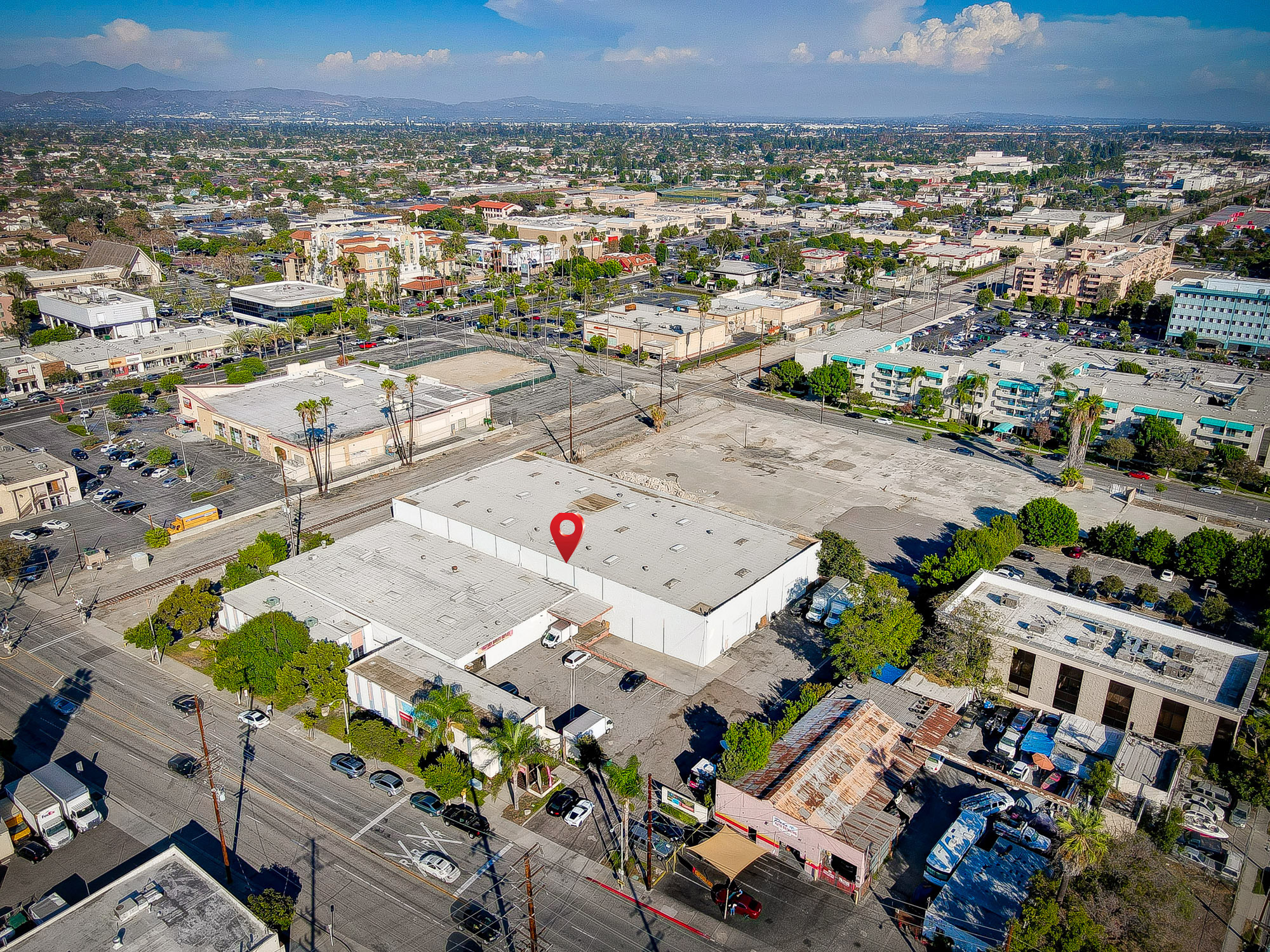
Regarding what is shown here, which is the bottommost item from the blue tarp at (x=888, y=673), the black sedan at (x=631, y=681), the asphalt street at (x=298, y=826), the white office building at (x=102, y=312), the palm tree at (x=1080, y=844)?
the asphalt street at (x=298, y=826)

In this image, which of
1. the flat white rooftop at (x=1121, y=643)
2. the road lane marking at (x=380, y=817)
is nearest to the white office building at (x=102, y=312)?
the road lane marking at (x=380, y=817)

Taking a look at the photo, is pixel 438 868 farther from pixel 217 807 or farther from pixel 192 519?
pixel 192 519

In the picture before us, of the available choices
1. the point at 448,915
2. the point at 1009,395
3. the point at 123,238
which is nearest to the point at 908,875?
the point at 448,915

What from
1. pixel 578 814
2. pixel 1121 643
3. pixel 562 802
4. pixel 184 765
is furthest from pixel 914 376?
pixel 184 765

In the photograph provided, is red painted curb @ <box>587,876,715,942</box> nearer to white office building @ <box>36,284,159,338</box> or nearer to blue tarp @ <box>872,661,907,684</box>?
blue tarp @ <box>872,661,907,684</box>

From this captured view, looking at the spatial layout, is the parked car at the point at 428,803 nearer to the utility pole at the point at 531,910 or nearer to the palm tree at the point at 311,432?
the utility pole at the point at 531,910

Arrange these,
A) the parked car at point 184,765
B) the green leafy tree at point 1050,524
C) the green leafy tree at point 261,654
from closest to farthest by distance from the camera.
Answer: the parked car at point 184,765 → the green leafy tree at point 261,654 → the green leafy tree at point 1050,524
